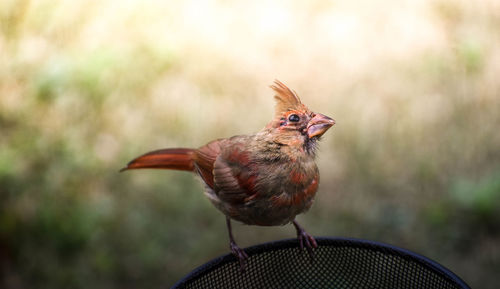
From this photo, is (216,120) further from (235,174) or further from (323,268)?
(323,268)

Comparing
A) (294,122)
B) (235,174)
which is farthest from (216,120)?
(294,122)

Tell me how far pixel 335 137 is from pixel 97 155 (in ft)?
6.47

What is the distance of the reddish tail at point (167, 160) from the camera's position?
305 centimetres

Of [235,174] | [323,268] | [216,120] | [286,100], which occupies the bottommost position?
[323,268]

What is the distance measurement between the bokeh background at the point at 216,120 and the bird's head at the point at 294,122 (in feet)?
5.44

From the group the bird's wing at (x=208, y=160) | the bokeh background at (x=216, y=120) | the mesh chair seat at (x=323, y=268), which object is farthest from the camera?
the bokeh background at (x=216, y=120)

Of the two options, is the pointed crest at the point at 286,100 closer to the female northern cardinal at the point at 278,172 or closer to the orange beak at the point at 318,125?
the female northern cardinal at the point at 278,172

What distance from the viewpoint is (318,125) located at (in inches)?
104

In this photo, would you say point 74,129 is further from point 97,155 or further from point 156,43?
point 156,43

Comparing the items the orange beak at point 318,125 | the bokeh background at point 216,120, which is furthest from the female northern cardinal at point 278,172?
the bokeh background at point 216,120

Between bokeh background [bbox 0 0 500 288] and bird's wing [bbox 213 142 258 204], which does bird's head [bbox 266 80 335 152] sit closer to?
bird's wing [bbox 213 142 258 204]

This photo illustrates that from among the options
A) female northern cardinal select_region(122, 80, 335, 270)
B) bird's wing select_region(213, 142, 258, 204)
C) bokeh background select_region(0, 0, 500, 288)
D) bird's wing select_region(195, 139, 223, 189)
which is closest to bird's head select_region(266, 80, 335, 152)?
female northern cardinal select_region(122, 80, 335, 270)

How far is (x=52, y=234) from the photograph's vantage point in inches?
164

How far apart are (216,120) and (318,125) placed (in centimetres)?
213
